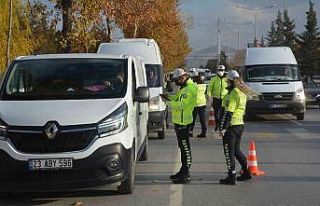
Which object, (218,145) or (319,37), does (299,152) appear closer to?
(218,145)

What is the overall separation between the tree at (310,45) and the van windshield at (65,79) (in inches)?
2551

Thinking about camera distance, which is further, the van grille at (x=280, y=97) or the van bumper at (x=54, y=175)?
the van grille at (x=280, y=97)

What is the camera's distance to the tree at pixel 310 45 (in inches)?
2886

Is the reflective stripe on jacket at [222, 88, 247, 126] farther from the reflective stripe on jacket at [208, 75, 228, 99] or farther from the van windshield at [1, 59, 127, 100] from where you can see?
the reflective stripe on jacket at [208, 75, 228, 99]

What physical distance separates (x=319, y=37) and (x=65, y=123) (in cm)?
7206

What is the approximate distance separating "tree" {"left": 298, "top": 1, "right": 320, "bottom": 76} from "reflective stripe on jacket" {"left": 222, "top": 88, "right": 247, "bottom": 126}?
63869mm

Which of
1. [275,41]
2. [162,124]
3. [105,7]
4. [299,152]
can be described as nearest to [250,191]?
[299,152]

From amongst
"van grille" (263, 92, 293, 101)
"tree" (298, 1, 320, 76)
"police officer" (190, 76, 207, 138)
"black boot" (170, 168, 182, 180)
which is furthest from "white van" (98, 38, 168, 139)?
"tree" (298, 1, 320, 76)

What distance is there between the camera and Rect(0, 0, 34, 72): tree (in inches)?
1022

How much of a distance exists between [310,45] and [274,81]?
54.8m

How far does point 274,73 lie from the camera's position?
22578mm

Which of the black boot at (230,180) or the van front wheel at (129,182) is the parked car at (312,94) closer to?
the black boot at (230,180)

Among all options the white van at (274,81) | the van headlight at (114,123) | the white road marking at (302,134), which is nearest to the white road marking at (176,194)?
the van headlight at (114,123)

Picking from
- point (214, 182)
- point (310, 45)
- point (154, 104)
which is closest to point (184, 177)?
point (214, 182)
